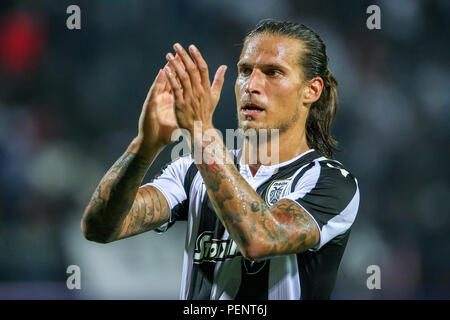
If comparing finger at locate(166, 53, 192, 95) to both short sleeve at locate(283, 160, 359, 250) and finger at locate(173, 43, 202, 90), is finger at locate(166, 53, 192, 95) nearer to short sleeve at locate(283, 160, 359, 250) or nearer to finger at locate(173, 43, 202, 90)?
finger at locate(173, 43, 202, 90)

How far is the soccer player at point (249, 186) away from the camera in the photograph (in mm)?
2533

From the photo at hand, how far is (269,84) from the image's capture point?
3.13 m

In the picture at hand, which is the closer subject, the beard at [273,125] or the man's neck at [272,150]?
the beard at [273,125]

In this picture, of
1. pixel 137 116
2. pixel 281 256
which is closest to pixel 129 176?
pixel 281 256

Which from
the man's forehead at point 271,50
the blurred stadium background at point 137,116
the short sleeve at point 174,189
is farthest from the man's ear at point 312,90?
the blurred stadium background at point 137,116

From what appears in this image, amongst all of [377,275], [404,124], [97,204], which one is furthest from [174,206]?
[404,124]

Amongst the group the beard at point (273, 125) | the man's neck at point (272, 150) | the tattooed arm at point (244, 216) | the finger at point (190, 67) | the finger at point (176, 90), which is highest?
the finger at point (190, 67)

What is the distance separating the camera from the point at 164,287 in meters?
6.56

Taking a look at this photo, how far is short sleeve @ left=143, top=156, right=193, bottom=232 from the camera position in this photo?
128 inches

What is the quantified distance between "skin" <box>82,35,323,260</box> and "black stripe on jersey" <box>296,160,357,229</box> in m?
0.08

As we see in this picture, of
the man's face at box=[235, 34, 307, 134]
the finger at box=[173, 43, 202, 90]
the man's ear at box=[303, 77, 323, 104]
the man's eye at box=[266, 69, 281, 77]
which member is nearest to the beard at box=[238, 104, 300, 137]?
the man's face at box=[235, 34, 307, 134]

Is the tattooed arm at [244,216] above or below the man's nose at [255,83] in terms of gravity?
below

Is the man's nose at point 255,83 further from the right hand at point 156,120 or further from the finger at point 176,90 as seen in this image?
the finger at point 176,90

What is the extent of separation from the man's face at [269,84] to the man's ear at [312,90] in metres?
0.07
